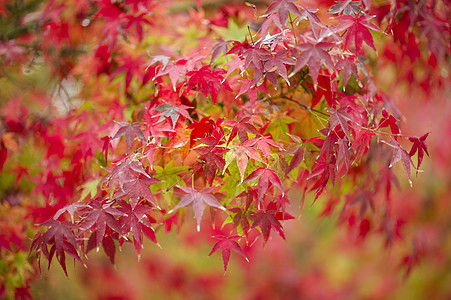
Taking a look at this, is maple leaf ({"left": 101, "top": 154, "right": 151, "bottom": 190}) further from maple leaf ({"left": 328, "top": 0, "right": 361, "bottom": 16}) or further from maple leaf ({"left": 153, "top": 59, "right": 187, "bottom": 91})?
maple leaf ({"left": 328, "top": 0, "right": 361, "bottom": 16})

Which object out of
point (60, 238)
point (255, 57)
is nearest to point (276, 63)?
point (255, 57)

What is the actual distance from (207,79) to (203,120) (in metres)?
0.14

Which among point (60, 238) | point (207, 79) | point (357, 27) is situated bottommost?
point (60, 238)

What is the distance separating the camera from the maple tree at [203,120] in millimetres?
1090

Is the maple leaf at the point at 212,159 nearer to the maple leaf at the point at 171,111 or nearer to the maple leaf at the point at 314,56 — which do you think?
the maple leaf at the point at 171,111

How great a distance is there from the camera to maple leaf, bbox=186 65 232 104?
121 cm

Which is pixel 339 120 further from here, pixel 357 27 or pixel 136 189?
pixel 136 189

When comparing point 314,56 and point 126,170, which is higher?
point 314,56

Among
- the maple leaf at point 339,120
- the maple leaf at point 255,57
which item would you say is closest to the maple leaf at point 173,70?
the maple leaf at point 255,57

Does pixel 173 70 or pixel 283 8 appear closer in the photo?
pixel 283 8

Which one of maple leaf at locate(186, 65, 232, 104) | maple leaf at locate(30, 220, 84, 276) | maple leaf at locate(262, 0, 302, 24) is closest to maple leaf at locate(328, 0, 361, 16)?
maple leaf at locate(262, 0, 302, 24)

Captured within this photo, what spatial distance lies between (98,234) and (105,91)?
3.52 ft

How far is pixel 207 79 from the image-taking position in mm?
1220

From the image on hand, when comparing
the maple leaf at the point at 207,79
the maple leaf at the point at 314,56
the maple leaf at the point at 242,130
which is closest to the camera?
the maple leaf at the point at 314,56
